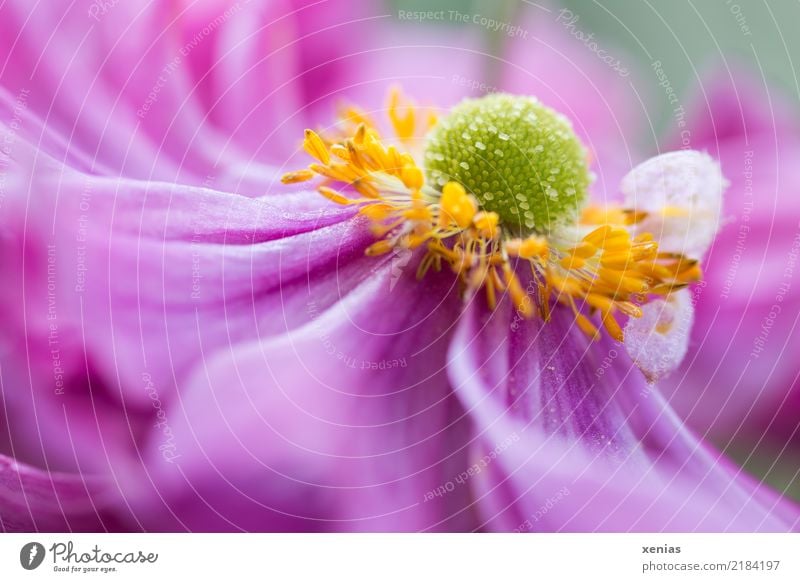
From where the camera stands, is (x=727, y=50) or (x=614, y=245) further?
(x=727, y=50)

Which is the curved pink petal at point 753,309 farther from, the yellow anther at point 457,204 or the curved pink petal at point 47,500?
the curved pink petal at point 47,500

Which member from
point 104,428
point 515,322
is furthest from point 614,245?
point 104,428

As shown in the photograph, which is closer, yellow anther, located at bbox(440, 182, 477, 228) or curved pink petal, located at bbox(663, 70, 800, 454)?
yellow anther, located at bbox(440, 182, 477, 228)

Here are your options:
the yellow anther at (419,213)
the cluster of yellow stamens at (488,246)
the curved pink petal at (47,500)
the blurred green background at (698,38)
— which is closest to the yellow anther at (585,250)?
the cluster of yellow stamens at (488,246)

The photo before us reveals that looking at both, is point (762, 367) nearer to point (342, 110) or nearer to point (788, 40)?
point (788, 40)

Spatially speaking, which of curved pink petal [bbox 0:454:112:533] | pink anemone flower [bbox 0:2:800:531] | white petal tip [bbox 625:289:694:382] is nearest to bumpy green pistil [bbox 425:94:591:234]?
pink anemone flower [bbox 0:2:800:531]

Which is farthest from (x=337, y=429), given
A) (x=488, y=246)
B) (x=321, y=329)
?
(x=488, y=246)

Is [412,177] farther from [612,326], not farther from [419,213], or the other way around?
[612,326]

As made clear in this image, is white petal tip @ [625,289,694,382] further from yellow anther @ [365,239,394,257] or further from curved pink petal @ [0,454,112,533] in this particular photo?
curved pink petal @ [0,454,112,533]
